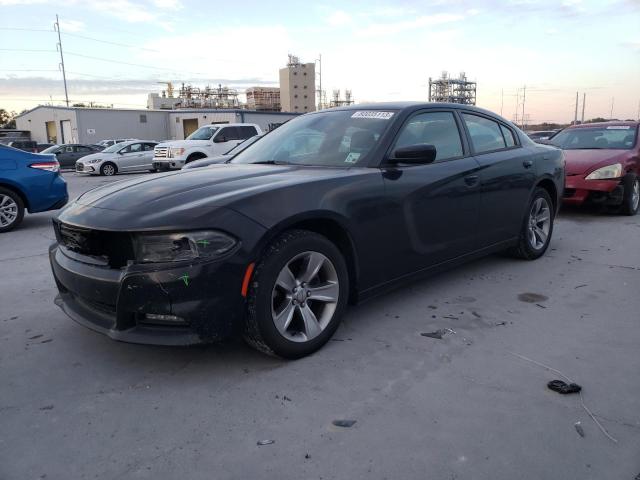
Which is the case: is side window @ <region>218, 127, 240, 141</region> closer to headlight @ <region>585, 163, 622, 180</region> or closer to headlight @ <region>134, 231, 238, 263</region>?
headlight @ <region>585, 163, 622, 180</region>

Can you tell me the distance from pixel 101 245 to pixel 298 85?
115673mm

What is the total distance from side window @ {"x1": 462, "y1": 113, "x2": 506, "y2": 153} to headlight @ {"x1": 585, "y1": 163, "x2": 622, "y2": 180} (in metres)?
3.83

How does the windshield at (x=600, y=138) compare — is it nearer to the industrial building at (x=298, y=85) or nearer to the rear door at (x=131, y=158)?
the rear door at (x=131, y=158)

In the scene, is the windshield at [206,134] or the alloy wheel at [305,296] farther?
the windshield at [206,134]

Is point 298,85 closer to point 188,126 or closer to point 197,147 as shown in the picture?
point 188,126

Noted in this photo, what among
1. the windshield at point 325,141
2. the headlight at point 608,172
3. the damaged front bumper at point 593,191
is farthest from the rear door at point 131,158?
the windshield at point 325,141

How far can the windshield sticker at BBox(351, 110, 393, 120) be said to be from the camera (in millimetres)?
3855

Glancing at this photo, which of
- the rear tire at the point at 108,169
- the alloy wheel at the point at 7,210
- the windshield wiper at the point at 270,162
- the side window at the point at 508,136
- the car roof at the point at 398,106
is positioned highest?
the car roof at the point at 398,106

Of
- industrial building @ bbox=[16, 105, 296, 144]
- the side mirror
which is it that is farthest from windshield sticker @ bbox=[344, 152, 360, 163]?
industrial building @ bbox=[16, 105, 296, 144]

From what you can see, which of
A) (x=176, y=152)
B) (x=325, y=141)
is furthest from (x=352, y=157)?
(x=176, y=152)

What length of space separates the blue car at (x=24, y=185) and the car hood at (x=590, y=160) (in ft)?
26.4

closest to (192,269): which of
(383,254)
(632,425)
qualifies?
(383,254)

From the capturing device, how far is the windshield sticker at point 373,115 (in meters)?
3.86

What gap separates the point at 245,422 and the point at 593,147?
8493 mm
